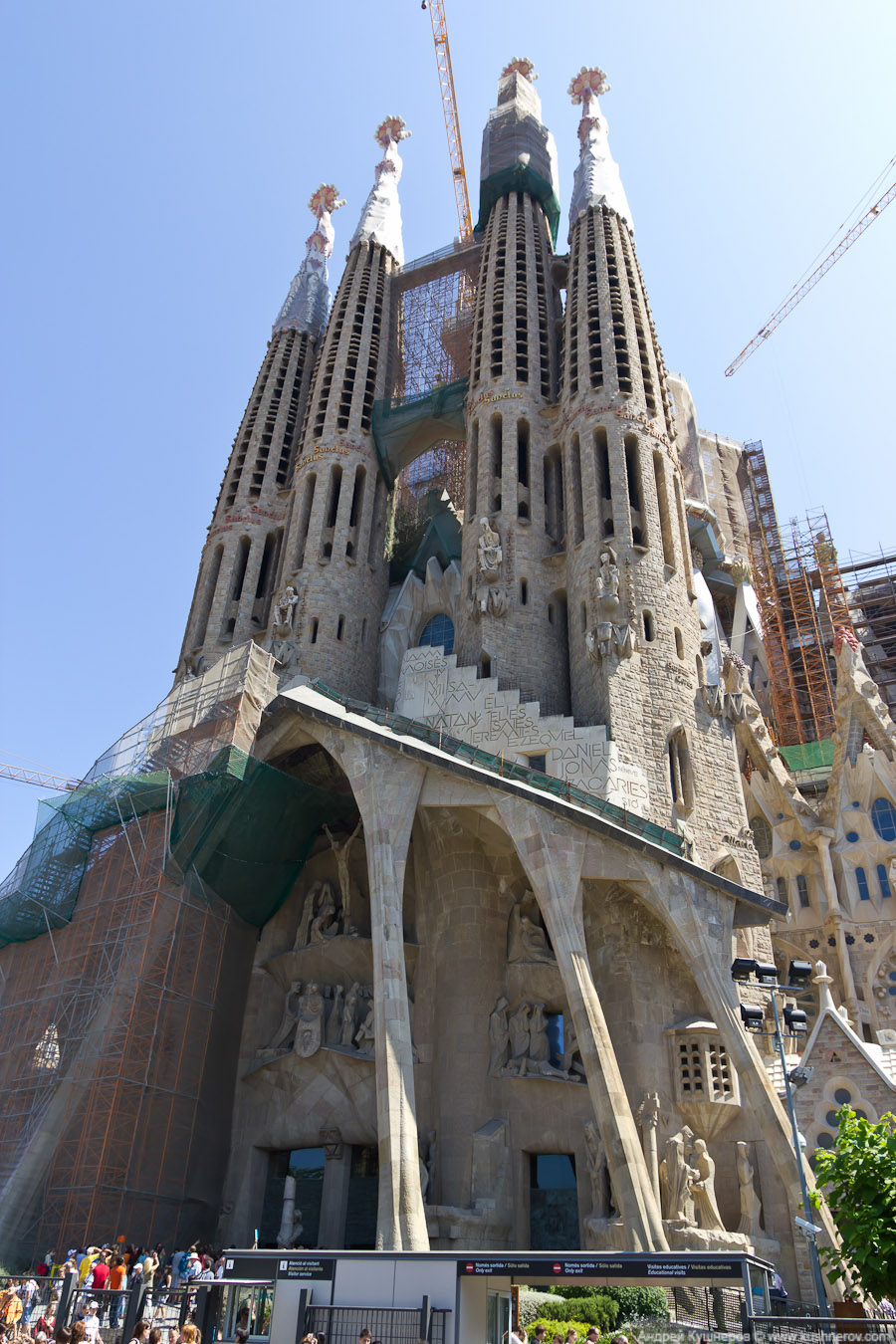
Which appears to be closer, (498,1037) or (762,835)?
(498,1037)

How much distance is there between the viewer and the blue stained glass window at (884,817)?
3092 centimetres

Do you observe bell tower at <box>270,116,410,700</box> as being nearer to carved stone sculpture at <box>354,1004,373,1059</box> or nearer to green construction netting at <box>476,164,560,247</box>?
green construction netting at <box>476,164,560,247</box>

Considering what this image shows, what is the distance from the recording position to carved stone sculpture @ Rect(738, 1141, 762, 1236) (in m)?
18.4

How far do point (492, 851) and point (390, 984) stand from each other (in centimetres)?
468

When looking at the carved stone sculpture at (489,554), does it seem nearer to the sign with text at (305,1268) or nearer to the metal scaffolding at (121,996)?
the metal scaffolding at (121,996)

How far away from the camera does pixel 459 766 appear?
854 inches

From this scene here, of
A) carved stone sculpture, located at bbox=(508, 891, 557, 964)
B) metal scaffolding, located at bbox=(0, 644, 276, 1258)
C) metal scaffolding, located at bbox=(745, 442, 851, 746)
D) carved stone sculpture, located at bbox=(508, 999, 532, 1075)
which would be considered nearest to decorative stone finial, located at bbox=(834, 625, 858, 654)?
metal scaffolding, located at bbox=(745, 442, 851, 746)

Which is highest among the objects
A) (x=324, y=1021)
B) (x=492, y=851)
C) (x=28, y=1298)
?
(x=492, y=851)

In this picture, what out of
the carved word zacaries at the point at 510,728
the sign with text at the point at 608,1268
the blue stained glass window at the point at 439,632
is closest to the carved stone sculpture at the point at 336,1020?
the carved word zacaries at the point at 510,728

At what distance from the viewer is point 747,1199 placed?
18719 mm

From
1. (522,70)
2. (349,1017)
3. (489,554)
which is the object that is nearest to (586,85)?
(522,70)

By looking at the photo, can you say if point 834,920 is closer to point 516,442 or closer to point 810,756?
point 810,756

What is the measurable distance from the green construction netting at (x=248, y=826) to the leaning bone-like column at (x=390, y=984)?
77.9 inches

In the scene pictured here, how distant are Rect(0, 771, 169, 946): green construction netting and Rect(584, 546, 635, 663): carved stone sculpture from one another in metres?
10.6
